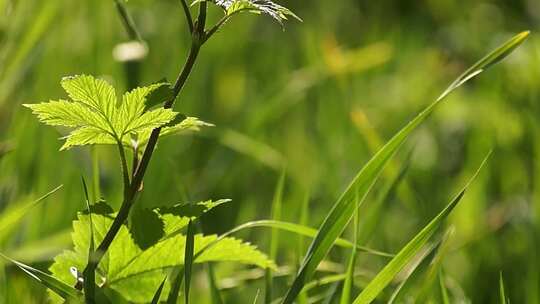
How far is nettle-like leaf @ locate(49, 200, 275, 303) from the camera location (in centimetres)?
98

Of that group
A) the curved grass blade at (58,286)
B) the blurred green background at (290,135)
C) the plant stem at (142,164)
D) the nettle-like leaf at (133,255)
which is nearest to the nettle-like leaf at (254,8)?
the plant stem at (142,164)

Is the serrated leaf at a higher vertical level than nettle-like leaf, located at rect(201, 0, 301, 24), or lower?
lower

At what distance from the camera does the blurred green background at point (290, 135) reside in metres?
1.73

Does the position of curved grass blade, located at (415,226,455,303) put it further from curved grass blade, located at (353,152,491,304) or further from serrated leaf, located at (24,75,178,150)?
serrated leaf, located at (24,75,178,150)

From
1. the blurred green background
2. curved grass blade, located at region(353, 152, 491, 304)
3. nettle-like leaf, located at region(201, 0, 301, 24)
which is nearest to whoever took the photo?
nettle-like leaf, located at region(201, 0, 301, 24)

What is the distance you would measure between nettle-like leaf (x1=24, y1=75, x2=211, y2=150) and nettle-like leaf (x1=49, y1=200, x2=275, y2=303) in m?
0.08

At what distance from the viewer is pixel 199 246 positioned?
1.03m

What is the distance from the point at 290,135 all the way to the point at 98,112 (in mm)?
1535

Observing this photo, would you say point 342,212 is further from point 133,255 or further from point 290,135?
point 290,135

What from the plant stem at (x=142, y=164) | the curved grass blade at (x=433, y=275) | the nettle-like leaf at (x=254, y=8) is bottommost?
the curved grass blade at (x=433, y=275)

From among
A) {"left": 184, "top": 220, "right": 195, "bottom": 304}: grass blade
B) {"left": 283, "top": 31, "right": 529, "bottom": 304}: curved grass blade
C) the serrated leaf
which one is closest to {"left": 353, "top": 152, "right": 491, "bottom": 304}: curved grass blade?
{"left": 283, "top": 31, "right": 529, "bottom": 304}: curved grass blade

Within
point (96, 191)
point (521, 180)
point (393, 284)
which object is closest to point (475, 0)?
point (521, 180)

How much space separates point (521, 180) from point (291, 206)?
0.55 m

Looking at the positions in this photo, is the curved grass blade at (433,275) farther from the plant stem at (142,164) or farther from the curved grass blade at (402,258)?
the plant stem at (142,164)
